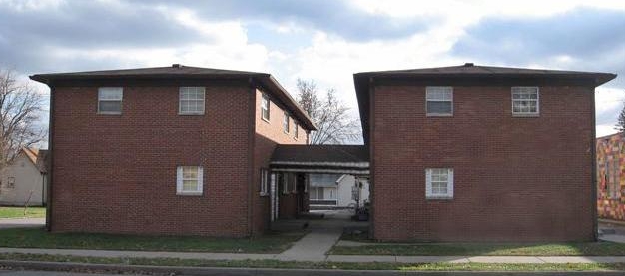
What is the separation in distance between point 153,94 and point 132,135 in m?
1.51

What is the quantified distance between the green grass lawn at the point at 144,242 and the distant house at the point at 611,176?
51.8 feet

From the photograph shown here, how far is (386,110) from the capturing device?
2112 cm

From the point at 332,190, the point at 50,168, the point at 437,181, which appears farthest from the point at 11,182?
the point at 437,181

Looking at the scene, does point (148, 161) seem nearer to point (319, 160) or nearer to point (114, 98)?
point (114, 98)

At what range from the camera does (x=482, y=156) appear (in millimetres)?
20969

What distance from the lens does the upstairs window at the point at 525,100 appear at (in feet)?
69.2

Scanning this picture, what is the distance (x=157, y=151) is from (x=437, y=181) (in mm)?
8974

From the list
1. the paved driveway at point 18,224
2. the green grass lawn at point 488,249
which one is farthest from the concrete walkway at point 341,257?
the paved driveway at point 18,224

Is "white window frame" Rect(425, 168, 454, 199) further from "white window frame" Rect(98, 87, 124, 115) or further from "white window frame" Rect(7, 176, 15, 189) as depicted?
"white window frame" Rect(7, 176, 15, 189)

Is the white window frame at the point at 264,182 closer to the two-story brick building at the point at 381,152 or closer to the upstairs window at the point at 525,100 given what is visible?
the two-story brick building at the point at 381,152

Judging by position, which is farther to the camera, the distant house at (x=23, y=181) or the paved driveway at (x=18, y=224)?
the distant house at (x=23, y=181)

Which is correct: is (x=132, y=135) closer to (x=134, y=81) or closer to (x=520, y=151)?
(x=134, y=81)

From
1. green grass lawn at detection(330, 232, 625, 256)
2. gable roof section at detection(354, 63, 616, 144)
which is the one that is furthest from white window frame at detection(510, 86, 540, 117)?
green grass lawn at detection(330, 232, 625, 256)

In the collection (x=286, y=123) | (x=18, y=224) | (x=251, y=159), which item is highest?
(x=286, y=123)
